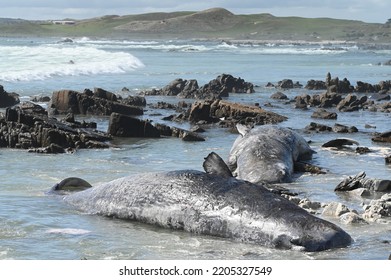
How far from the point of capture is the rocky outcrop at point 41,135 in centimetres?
1612

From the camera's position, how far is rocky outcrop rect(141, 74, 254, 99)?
30.6m

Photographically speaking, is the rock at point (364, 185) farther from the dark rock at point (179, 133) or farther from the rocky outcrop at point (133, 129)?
the rocky outcrop at point (133, 129)

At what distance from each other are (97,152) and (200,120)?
600 cm

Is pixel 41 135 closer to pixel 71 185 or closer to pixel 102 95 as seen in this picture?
pixel 71 185

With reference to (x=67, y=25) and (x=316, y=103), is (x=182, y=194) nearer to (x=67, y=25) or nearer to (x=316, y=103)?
(x=316, y=103)

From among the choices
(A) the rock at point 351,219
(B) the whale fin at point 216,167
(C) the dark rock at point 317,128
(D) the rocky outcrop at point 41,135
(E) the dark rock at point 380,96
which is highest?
(B) the whale fin at point 216,167

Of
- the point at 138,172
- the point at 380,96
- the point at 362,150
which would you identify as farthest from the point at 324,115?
the point at 138,172

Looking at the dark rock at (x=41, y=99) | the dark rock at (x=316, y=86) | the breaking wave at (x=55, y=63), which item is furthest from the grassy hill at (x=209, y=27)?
the dark rock at (x=41, y=99)

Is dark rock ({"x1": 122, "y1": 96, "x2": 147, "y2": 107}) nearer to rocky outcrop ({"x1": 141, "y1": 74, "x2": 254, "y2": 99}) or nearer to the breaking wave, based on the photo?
rocky outcrop ({"x1": 141, "y1": 74, "x2": 254, "y2": 99})

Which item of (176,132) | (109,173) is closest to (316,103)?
(176,132)

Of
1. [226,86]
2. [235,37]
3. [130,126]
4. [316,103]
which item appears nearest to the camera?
[130,126]

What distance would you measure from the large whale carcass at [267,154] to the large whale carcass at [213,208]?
8.09 feet

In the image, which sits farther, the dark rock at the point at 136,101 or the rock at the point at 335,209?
the dark rock at the point at 136,101

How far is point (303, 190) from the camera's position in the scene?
461 inches
